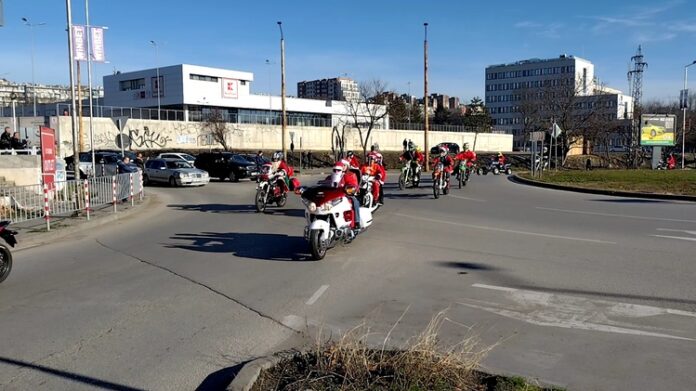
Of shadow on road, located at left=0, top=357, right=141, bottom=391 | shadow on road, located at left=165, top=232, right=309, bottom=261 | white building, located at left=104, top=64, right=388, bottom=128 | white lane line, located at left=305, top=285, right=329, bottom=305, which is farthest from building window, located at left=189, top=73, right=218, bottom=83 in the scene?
shadow on road, located at left=0, top=357, right=141, bottom=391

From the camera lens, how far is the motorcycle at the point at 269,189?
→ 17156mm

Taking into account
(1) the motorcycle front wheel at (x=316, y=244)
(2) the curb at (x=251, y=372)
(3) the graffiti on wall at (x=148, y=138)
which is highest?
(3) the graffiti on wall at (x=148, y=138)

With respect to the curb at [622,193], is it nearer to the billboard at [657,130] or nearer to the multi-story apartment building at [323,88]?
the billboard at [657,130]

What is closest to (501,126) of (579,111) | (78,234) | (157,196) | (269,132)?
(579,111)

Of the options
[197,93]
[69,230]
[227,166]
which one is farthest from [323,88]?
[69,230]

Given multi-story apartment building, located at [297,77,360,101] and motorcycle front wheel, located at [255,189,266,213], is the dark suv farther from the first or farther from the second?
multi-story apartment building, located at [297,77,360,101]

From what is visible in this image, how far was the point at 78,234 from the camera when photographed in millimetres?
13391

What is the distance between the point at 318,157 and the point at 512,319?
56256 mm

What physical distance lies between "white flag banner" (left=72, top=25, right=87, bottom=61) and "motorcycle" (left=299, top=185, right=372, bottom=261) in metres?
13.6

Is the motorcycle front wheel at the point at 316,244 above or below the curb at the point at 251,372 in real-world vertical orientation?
above

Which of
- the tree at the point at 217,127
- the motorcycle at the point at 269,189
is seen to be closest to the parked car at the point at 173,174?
the motorcycle at the point at 269,189

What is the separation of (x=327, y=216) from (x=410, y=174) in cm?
1552

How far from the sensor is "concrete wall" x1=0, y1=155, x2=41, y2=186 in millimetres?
19391

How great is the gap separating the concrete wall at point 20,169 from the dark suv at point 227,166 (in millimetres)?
13452
